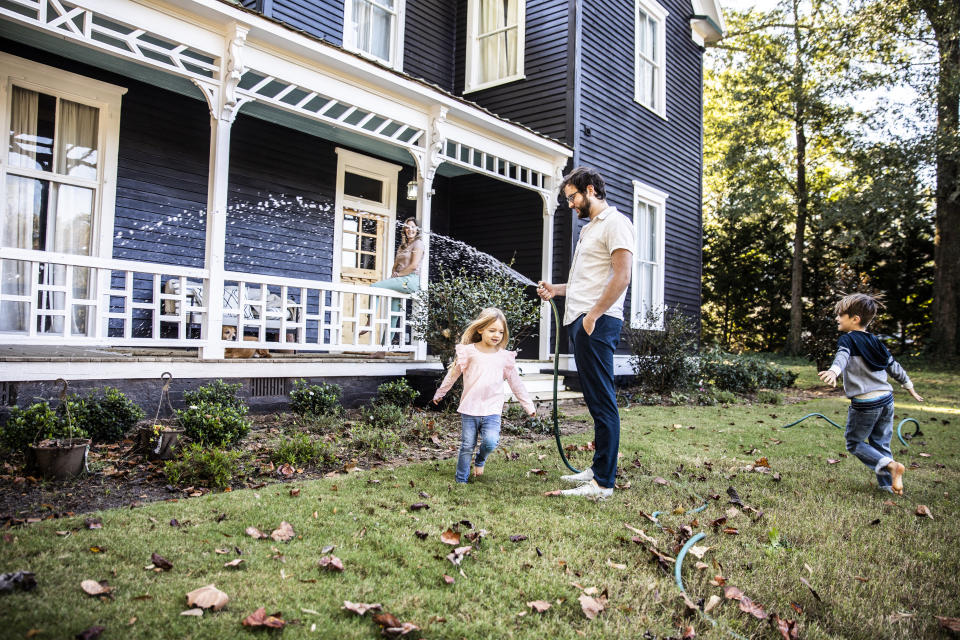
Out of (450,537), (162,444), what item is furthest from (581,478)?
(162,444)

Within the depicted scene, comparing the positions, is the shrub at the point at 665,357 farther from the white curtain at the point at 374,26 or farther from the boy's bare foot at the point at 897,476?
the white curtain at the point at 374,26

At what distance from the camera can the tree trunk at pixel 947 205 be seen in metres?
15.8

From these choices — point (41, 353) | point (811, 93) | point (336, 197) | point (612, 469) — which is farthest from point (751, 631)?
point (811, 93)

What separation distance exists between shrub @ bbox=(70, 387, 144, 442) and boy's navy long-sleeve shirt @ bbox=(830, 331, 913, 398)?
5218 millimetres

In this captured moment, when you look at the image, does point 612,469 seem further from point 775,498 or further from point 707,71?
point 707,71

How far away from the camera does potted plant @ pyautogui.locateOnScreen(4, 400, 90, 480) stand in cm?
361

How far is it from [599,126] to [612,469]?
8.66m

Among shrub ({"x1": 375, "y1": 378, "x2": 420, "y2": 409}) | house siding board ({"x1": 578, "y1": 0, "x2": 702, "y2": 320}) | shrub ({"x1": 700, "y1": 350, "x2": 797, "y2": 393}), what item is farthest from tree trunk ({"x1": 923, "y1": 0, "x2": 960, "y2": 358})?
shrub ({"x1": 375, "y1": 378, "x2": 420, "y2": 409})

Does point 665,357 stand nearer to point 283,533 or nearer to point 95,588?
point 283,533

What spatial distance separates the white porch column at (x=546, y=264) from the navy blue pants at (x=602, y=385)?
6.31 m

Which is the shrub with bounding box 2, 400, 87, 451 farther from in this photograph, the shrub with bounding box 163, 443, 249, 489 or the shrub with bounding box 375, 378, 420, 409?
the shrub with bounding box 375, 378, 420, 409

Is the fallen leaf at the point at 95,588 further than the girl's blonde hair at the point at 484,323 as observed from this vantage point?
No

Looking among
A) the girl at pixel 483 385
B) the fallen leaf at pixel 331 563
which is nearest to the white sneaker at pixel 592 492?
the girl at pixel 483 385

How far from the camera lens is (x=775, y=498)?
379cm
